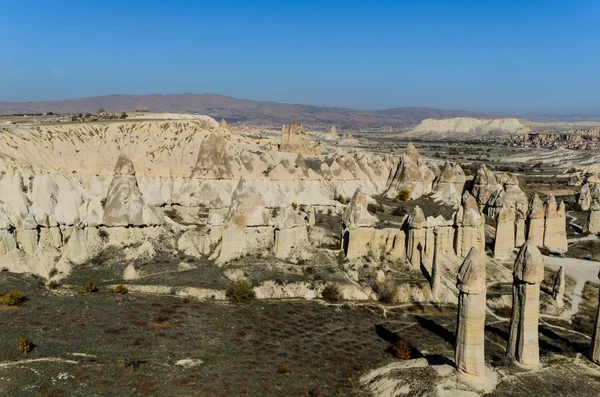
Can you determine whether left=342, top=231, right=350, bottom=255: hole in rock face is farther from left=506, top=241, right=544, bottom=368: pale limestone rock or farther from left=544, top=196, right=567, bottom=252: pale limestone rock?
left=544, top=196, right=567, bottom=252: pale limestone rock

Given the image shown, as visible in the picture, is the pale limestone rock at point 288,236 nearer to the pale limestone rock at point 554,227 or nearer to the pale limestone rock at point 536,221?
the pale limestone rock at point 536,221

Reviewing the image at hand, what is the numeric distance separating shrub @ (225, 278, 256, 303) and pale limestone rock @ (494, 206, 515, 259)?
22960 mm

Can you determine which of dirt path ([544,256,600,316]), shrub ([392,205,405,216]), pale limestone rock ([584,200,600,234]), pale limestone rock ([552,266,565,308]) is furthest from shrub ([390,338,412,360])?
pale limestone rock ([584,200,600,234])

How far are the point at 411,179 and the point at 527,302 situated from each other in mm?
50878

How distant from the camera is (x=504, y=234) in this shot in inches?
1716

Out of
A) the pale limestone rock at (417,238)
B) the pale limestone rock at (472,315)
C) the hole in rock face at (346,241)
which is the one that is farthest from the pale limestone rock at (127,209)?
the pale limestone rock at (472,315)

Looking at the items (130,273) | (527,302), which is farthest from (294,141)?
(527,302)

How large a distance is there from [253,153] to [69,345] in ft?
153

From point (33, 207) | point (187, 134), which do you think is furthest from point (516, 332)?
point (187, 134)

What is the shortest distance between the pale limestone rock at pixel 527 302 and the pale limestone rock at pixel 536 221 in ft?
91.0

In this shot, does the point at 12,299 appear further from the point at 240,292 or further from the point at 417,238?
the point at 417,238

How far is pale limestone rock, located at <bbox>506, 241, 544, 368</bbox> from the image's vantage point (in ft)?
67.9

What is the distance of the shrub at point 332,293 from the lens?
33.7 meters

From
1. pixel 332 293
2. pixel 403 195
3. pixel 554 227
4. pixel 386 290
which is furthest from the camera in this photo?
pixel 403 195
